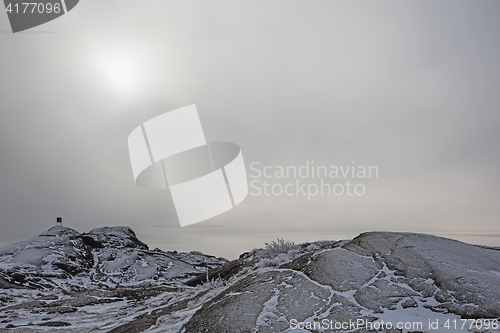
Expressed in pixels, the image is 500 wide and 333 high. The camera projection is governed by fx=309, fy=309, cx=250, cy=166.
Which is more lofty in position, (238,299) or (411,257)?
(411,257)

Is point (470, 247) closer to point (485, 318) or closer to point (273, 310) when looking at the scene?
point (485, 318)

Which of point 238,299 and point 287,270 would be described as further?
point 287,270

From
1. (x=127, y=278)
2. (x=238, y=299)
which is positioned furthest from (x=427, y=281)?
(x=127, y=278)

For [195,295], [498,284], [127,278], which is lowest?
[127,278]

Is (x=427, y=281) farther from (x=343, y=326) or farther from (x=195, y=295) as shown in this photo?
(x=195, y=295)

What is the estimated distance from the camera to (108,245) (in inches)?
3152

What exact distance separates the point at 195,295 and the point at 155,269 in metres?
51.7

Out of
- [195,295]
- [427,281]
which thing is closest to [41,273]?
[195,295]

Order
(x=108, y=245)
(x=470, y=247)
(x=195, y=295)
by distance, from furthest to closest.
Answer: (x=108, y=245)
(x=195, y=295)
(x=470, y=247)

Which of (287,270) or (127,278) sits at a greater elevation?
(287,270)

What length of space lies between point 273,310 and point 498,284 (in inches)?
215

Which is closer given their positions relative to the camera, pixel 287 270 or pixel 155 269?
pixel 287 270

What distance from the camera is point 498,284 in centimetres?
745

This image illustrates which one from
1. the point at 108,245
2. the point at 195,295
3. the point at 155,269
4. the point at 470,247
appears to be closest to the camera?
the point at 470,247
